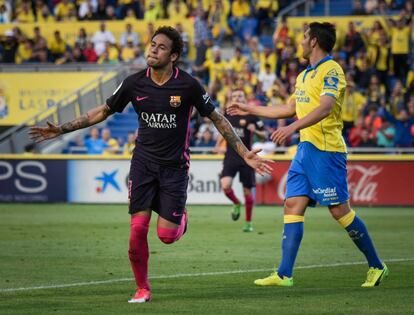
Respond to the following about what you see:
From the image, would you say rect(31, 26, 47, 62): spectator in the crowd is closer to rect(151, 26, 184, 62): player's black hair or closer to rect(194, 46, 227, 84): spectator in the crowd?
rect(194, 46, 227, 84): spectator in the crowd

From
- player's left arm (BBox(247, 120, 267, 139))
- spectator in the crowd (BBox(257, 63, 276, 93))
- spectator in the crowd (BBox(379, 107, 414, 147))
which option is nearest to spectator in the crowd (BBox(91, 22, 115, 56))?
spectator in the crowd (BBox(257, 63, 276, 93))

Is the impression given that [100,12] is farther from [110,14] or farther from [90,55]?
[90,55]

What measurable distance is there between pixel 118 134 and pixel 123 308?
22.0 metres

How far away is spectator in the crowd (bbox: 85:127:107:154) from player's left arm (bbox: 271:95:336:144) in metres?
18.6

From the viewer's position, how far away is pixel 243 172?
19.6m

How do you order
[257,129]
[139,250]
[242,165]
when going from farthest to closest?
[257,129] → [242,165] → [139,250]

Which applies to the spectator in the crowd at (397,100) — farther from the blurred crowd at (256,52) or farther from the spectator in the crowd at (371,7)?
the spectator in the crowd at (371,7)

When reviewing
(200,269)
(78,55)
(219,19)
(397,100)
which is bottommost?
(397,100)

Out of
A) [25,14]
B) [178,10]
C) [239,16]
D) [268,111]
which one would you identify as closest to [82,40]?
[178,10]

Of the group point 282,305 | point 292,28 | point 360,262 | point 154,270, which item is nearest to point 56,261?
point 154,270

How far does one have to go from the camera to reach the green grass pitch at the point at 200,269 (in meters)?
9.36

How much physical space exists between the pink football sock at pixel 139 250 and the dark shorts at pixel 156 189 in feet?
0.51

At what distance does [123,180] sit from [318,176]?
1650 centimetres

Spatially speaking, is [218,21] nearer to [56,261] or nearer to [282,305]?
[56,261]
